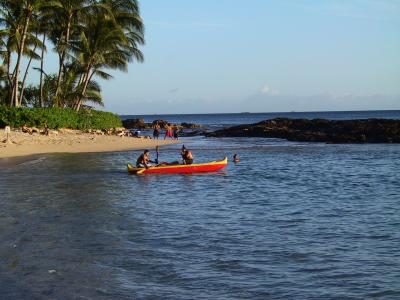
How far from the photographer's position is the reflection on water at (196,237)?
27.3 feet

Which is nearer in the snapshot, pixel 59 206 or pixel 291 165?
pixel 59 206

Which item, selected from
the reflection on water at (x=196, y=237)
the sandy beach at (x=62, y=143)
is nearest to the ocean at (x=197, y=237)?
the reflection on water at (x=196, y=237)

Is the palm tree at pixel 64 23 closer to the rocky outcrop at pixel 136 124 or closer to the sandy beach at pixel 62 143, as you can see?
the sandy beach at pixel 62 143

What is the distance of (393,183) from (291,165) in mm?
9140

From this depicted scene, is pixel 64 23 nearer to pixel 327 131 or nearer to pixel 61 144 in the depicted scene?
pixel 61 144

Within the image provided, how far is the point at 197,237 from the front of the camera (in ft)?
38.7

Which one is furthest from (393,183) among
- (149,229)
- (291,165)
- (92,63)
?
(92,63)

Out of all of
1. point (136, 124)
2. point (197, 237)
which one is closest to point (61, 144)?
point (197, 237)

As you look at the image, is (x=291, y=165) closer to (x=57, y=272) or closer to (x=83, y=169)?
(x=83, y=169)

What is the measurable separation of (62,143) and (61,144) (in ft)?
1.46

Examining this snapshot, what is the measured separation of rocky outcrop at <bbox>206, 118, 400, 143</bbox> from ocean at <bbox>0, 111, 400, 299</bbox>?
1142 inches

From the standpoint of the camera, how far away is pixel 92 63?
5066 centimetres

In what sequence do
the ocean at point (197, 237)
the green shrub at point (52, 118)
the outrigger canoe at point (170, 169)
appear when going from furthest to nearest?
1. the green shrub at point (52, 118)
2. the outrigger canoe at point (170, 169)
3. the ocean at point (197, 237)

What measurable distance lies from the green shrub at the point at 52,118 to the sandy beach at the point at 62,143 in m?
1.00
